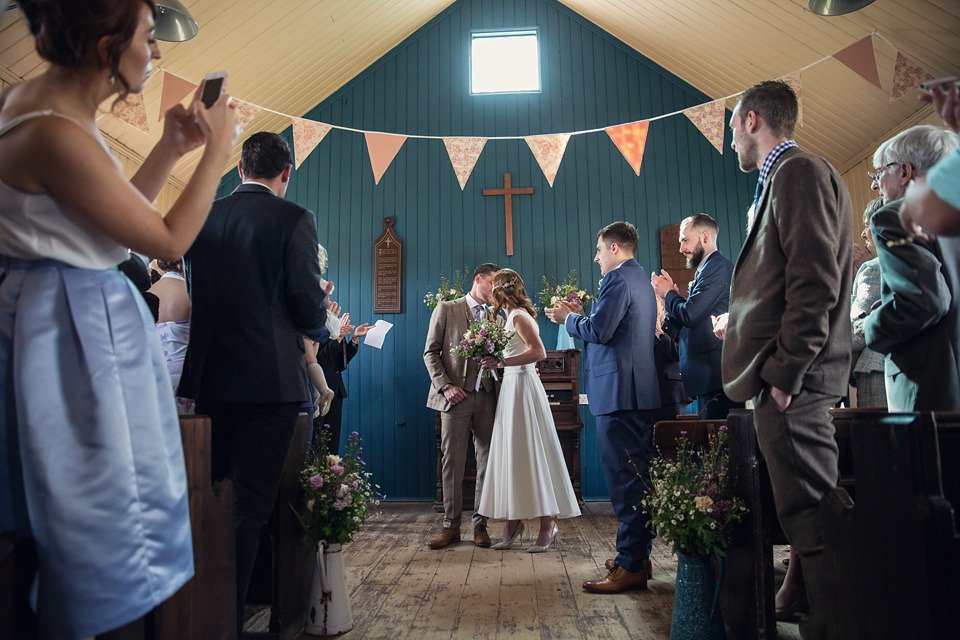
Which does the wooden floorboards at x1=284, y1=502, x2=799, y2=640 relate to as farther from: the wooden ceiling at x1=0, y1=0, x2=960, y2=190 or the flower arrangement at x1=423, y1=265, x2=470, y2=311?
the wooden ceiling at x1=0, y1=0, x2=960, y2=190

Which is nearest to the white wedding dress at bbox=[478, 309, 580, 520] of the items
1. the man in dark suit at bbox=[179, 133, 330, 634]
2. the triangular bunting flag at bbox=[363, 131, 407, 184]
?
the man in dark suit at bbox=[179, 133, 330, 634]

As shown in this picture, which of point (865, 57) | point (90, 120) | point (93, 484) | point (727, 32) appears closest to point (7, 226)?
A: point (90, 120)

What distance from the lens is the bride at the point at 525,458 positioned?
12.2ft

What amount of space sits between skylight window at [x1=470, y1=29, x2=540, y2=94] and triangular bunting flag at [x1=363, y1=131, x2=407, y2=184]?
1411 millimetres

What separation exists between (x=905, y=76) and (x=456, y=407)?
12.3ft

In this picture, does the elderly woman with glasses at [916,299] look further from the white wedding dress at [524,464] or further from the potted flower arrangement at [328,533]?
the white wedding dress at [524,464]

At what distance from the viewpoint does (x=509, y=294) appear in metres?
4.21

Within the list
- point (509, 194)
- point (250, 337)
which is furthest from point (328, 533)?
point (509, 194)

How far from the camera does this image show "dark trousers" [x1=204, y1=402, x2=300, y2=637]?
1.94 metres

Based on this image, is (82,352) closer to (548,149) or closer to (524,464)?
(524,464)

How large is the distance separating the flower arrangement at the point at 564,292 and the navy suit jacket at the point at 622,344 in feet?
7.27

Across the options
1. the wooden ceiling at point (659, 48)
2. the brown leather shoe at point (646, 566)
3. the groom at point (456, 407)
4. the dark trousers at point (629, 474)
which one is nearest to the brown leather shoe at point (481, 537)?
the groom at point (456, 407)

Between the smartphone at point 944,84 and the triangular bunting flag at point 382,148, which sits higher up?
the triangular bunting flag at point 382,148

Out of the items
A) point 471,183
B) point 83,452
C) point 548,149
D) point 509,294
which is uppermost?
point 548,149
